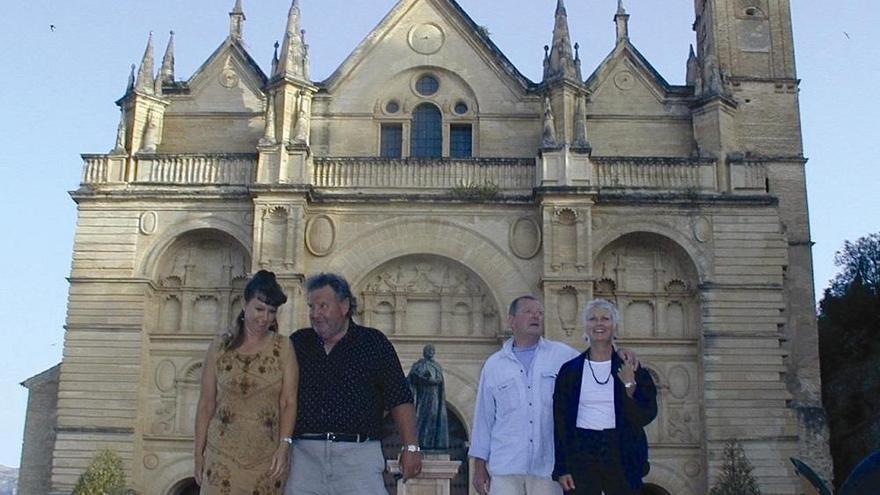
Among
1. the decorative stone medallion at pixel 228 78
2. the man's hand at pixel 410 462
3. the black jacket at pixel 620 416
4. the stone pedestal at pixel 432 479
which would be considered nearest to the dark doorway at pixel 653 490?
the stone pedestal at pixel 432 479

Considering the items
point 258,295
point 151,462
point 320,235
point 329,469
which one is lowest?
point 151,462

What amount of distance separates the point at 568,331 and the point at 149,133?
11.4 meters

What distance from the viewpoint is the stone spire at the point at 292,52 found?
25.2 meters

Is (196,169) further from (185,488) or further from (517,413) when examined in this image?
(517,413)

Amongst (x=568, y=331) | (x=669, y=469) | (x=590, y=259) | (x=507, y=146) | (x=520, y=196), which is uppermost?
(x=507, y=146)

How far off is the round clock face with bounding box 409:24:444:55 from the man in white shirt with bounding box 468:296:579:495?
19.8m

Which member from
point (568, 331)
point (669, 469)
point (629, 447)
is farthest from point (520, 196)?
point (629, 447)

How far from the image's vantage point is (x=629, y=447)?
6977mm

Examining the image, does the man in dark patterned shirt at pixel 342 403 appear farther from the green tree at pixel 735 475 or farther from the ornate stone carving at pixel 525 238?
the ornate stone carving at pixel 525 238

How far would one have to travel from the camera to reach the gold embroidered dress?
19.6ft

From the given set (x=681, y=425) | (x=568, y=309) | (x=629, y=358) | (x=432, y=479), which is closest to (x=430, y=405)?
(x=432, y=479)

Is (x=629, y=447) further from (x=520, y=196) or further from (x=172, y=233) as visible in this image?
Answer: (x=172, y=233)

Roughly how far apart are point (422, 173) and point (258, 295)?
1838cm

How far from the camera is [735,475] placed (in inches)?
842
